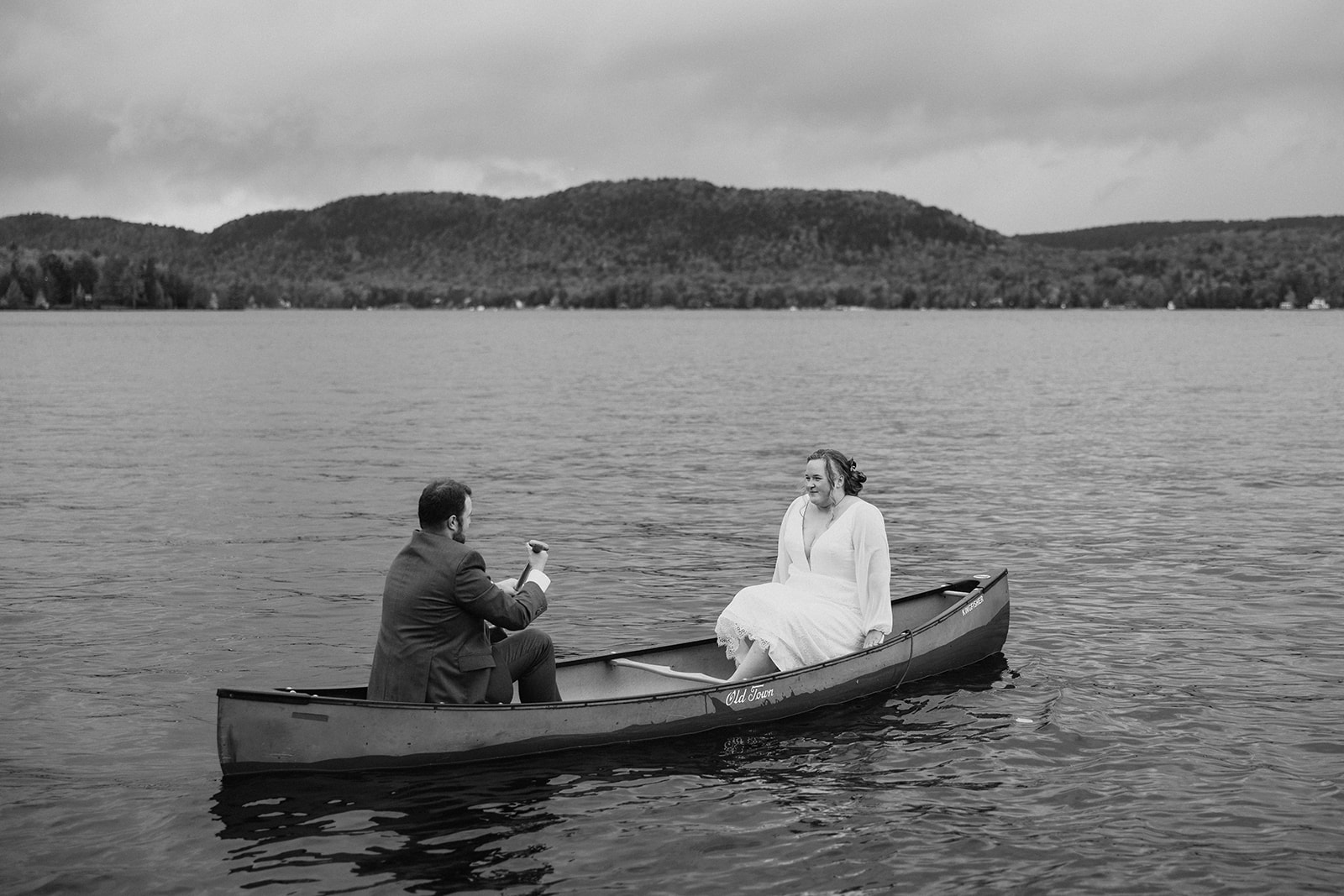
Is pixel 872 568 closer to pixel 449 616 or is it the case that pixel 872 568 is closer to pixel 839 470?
pixel 839 470

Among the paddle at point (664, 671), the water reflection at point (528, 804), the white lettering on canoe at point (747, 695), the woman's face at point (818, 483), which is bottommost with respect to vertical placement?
the water reflection at point (528, 804)

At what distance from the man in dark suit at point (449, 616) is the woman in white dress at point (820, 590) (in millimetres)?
2366

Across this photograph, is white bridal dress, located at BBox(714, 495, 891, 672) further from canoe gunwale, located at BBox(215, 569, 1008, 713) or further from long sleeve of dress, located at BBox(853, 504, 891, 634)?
canoe gunwale, located at BBox(215, 569, 1008, 713)

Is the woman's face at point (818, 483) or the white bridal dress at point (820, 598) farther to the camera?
the white bridal dress at point (820, 598)

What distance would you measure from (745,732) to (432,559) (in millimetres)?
3906

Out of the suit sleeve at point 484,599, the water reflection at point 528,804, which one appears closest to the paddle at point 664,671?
the water reflection at point 528,804

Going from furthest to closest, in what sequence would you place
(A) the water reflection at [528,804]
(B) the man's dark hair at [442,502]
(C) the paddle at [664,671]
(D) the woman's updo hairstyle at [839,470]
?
(C) the paddle at [664,671] → (D) the woman's updo hairstyle at [839,470] → (B) the man's dark hair at [442,502] → (A) the water reflection at [528,804]

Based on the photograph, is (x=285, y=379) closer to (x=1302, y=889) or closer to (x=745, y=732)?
(x=745, y=732)

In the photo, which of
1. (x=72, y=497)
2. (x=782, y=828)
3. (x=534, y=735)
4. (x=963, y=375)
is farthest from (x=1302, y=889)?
(x=963, y=375)

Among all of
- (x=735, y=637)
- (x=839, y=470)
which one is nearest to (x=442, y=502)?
(x=735, y=637)

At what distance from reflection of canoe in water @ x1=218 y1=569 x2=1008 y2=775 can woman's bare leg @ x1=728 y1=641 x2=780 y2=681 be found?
0.31 metres

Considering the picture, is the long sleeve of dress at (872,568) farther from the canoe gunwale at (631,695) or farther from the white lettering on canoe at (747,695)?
the white lettering on canoe at (747,695)

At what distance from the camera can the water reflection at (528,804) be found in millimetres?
10039

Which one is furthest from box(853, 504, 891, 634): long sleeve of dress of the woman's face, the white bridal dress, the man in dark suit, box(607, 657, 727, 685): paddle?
the man in dark suit
